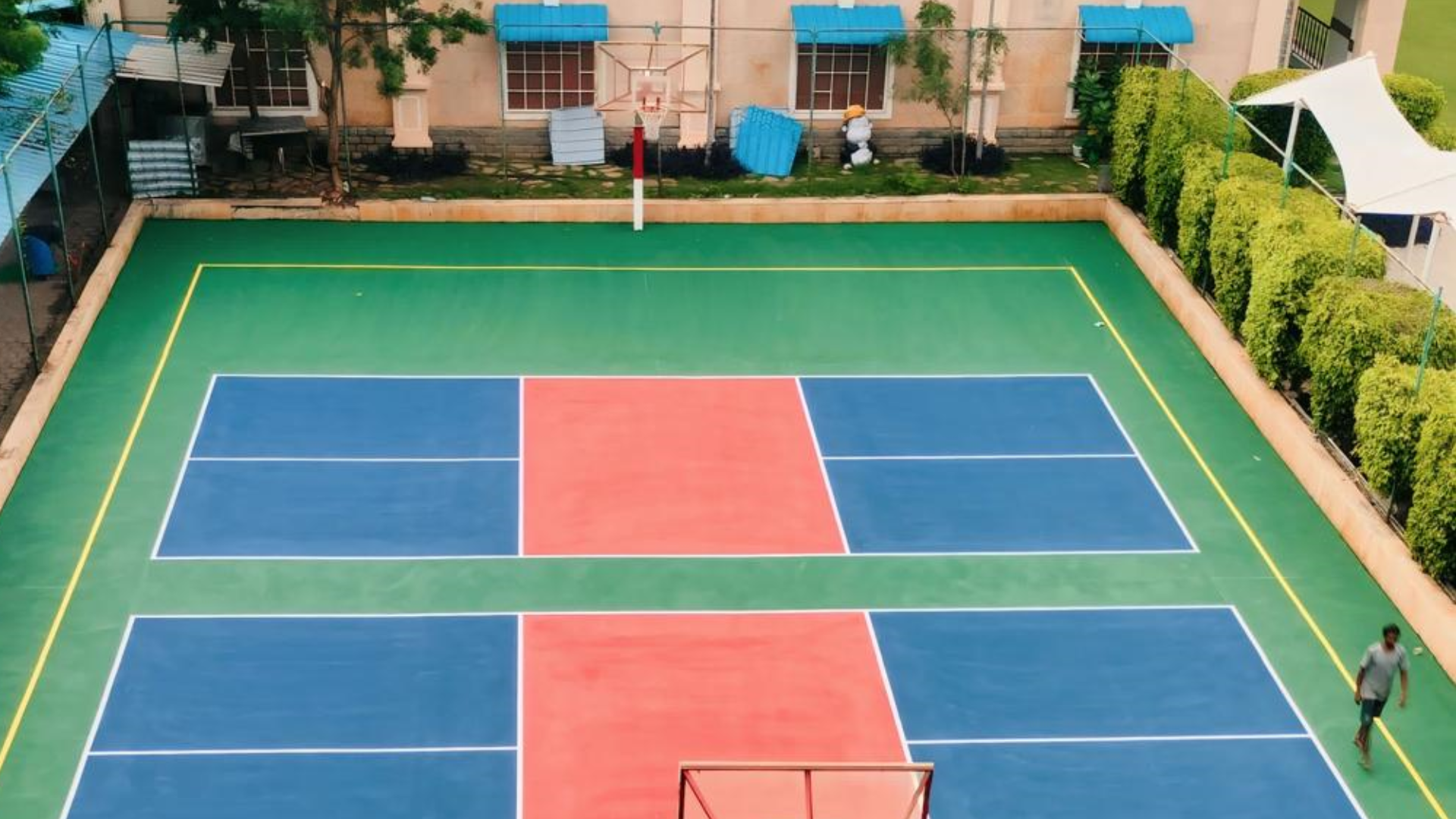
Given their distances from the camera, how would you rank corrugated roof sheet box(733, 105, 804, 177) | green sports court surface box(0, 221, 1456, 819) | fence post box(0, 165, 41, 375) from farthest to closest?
corrugated roof sheet box(733, 105, 804, 177) → fence post box(0, 165, 41, 375) → green sports court surface box(0, 221, 1456, 819)

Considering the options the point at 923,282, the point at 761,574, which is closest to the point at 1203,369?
the point at 923,282

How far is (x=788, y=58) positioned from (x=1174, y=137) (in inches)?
280

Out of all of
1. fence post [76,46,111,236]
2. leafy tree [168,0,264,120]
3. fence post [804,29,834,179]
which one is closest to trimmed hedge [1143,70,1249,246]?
fence post [804,29,834,179]

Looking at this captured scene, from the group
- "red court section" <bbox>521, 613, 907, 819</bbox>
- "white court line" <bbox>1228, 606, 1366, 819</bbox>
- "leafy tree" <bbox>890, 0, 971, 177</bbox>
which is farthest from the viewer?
"leafy tree" <bbox>890, 0, 971, 177</bbox>

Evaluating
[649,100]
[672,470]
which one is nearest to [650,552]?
[672,470]

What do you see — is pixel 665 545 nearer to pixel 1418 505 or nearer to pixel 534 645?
pixel 534 645

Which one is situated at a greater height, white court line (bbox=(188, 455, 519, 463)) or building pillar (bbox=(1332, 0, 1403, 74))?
building pillar (bbox=(1332, 0, 1403, 74))

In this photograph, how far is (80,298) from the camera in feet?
83.0

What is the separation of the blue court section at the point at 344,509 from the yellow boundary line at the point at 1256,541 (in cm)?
847

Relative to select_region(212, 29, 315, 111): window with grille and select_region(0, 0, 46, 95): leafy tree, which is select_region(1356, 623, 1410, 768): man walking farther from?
select_region(212, 29, 315, 111): window with grille

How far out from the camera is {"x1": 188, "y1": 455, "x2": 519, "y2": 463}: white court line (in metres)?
22.3

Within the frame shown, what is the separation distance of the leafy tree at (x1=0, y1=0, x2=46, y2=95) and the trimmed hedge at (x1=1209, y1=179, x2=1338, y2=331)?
15.8 m

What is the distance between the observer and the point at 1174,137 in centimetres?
2783

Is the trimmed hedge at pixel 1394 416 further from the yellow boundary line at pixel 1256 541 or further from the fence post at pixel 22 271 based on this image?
the fence post at pixel 22 271
